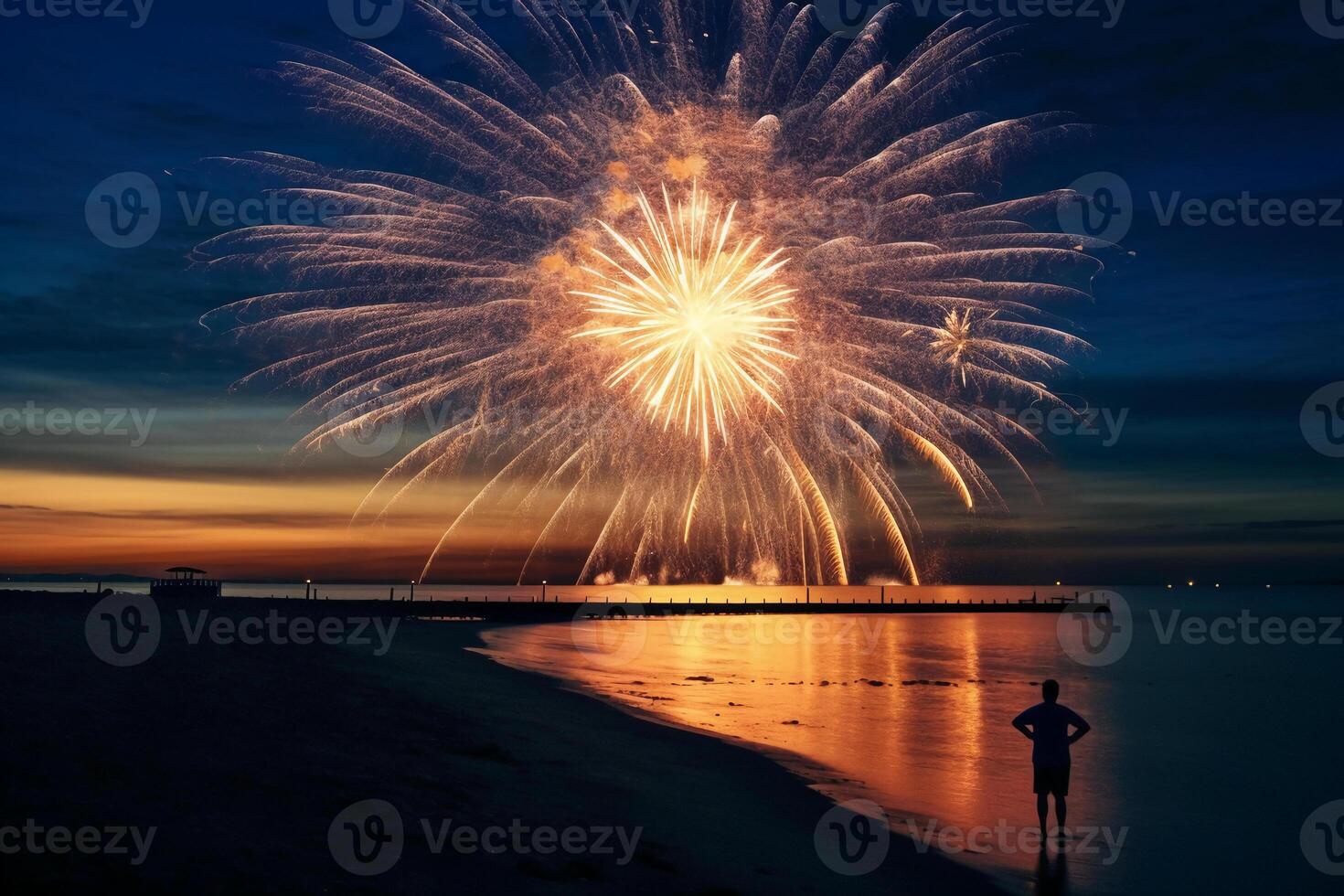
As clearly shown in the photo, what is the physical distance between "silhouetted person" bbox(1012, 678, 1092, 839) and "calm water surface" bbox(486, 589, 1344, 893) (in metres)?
0.97

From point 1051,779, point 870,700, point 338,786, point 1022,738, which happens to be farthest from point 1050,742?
point 870,700

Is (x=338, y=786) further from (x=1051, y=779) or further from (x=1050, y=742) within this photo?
(x=1051, y=779)

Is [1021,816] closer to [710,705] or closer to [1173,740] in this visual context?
[710,705]

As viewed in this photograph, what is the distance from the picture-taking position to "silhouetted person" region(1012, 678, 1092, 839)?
51.8 feet

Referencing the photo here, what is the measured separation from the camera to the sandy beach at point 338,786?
31.2 feet

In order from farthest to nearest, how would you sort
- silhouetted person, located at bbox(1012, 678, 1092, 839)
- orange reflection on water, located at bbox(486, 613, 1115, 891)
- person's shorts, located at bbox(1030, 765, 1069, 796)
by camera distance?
1. orange reflection on water, located at bbox(486, 613, 1115, 891)
2. person's shorts, located at bbox(1030, 765, 1069, 796)
3. silhouetted person, located at bbox(1012, 678, 1092, 839)

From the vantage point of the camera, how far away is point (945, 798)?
20.1m

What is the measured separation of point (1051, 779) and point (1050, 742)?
68 cm

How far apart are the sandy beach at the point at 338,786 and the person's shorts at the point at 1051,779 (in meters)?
2.34

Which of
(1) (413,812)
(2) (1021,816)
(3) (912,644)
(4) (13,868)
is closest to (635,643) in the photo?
(3) (912,644)

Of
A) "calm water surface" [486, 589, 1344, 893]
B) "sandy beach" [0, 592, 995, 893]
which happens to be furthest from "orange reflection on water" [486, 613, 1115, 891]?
"sandy beach" [0, 592, 995, 893]

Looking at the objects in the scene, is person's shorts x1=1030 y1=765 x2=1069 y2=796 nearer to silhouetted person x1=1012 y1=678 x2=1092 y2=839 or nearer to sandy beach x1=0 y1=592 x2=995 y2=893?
silhouetted person x1=1012 y1=678 x2=1092 y2=839

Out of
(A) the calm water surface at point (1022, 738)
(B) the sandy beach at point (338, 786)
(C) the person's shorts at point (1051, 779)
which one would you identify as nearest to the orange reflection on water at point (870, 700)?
Answer: (A) the calm water surface at point (1022, 738)

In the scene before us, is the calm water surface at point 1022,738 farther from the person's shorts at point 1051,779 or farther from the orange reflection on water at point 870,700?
the person's shorts at point 1051,779
